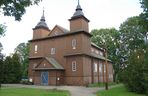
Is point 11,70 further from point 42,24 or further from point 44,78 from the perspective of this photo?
point 42,24

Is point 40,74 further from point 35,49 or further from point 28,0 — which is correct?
point 28,0

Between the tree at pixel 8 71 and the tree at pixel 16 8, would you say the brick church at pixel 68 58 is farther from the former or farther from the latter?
the tree at pixel 16 8

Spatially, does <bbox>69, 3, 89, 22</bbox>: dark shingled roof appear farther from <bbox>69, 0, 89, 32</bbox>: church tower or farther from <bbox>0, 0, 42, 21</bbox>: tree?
<bbox>0, 0, 42, 21</bbox>: tree

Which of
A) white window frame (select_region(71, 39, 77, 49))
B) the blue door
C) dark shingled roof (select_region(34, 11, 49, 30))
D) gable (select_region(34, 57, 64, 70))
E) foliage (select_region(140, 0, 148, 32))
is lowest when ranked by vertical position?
the blue door

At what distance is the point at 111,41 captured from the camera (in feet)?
218

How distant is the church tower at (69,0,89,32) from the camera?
37375 mm

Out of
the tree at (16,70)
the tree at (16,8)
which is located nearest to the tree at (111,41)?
the tree at (16,70)

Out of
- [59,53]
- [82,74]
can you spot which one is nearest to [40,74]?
[59,53]

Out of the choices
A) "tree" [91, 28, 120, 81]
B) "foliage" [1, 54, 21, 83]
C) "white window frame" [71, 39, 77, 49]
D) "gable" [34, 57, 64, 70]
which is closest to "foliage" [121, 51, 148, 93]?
"white window frame" [71, 39, 77, 49]

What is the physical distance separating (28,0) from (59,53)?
89.9 ft

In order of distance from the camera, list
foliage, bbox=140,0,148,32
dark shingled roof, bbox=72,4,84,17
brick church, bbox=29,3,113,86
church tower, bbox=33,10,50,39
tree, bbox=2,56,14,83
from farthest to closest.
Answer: church tower, bbox=33,10,50,39 < tree, bbox=2,56,14,83 < dark shingled roof, bbox=72,4,84,17 < brick church, bbox=29,3,113,86 < foliage, bbox=140,0,148,32

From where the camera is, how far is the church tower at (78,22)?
37.4 m

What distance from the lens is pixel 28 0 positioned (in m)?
12.1

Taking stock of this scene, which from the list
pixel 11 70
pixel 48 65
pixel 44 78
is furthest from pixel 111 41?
pixel 44 78
